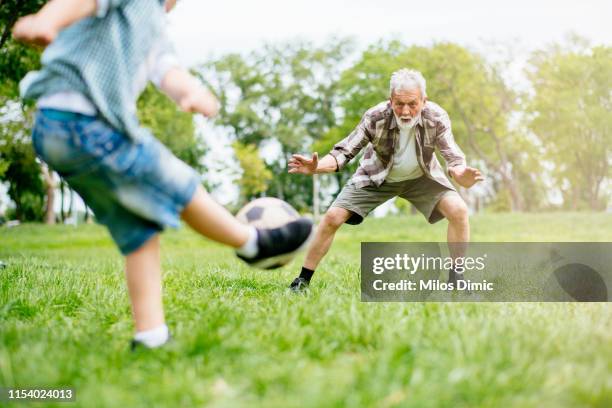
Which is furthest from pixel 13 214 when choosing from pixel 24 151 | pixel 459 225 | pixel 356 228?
pixel 459 225

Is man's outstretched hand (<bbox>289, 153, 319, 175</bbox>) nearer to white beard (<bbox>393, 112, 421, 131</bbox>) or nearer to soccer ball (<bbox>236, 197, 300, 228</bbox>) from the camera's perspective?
white beard (<bbox>393, 112, 421, 131</bbox>)


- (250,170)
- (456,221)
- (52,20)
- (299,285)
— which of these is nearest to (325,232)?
(299,285)

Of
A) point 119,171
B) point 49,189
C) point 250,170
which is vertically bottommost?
point 119,171


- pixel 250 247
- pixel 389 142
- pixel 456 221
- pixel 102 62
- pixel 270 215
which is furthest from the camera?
pixel 456 221

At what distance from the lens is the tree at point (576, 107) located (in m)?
31.7

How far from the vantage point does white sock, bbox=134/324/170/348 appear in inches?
125

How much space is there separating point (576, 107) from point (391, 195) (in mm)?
28841

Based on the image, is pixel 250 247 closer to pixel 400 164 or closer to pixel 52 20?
pixel 52 20

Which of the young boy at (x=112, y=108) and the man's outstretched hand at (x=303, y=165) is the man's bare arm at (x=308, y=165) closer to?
→ the man's outstretched hand at (x=303, y=165)

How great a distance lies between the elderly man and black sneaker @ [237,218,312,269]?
182 cm

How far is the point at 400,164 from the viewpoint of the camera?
18.7ft

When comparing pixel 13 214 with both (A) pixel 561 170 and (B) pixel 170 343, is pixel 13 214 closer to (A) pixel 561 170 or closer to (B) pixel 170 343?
(A) pixel 561 170

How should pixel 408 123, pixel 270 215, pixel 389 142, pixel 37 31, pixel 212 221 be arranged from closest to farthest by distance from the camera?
pixel 37 31 < pixel 212 221 < pixel 270 215 < pixel 408 123 < pixel 389 142

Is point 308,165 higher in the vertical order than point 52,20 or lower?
lower
